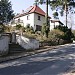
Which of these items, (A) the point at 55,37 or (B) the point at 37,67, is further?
(A) the point at 55,37

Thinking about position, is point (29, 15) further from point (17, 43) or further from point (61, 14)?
point (17, 43)

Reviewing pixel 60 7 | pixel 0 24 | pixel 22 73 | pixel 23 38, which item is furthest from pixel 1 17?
pixel 60 7

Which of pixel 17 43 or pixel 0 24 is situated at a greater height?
pixel 0 24

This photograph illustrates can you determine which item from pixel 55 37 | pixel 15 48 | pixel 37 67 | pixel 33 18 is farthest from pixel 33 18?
pixel 37 67

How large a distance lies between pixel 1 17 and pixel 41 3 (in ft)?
80.5

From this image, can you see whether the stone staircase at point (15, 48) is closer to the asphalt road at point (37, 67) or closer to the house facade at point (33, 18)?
the asphalt road at point (37, 67)

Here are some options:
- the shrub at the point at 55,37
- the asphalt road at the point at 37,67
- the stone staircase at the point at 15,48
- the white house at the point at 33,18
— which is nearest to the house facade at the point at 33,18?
the white house at the point at 33,18

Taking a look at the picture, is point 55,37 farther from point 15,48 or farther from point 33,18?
point 33,18

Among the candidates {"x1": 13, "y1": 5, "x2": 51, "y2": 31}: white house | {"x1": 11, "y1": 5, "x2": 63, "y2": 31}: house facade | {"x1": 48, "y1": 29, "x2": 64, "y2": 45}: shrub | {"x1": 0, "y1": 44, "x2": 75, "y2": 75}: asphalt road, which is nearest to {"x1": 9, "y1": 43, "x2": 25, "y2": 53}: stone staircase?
{"x1": 0, "y1": 44, "x2": 75, "y2": 75}: asphalt road

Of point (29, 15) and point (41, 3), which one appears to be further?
point (29, 15)

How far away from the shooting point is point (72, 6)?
199ft

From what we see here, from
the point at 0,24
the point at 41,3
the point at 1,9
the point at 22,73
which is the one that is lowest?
the point at 22,73

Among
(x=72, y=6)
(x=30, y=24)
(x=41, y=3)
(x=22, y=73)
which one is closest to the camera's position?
(x=22, y=73)

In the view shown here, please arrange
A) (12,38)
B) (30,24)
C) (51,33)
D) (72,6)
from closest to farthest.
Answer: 1. (12,38)
2. (51,33)
3. (72,6)
4. (30,24)
